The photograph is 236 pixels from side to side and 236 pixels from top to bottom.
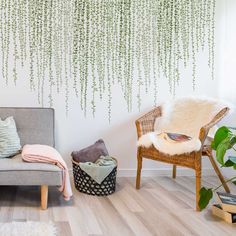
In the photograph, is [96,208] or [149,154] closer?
[96,208]

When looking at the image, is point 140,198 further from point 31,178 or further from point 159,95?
point 159,95

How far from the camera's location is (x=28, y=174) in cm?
266

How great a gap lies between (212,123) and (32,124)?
5.15 feet

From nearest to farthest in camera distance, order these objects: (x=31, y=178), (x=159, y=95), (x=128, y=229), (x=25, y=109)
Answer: (x=128, y=229) → (x=31, y=178) → (x=25, y=109) → (x=159, y=95)

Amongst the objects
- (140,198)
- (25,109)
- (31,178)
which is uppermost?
(25,109)

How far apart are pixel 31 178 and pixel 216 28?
2455 mm

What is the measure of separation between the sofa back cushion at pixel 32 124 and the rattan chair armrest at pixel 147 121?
79 cm

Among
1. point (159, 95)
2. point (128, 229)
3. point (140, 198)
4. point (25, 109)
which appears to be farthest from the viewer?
point (159, 95)

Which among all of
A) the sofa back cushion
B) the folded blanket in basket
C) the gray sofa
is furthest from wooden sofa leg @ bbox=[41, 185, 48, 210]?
the sofa back cushion

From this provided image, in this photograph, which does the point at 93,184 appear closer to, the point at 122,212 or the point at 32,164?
the point at 122,212

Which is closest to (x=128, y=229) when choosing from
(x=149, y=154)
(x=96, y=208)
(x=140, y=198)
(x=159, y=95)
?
(x=96, y=208)

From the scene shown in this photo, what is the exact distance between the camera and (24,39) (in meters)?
3.46

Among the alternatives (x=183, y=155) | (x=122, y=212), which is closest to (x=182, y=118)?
(x=183, y=155)

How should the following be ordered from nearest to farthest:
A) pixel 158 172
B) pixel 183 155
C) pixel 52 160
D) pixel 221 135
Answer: pixel 221 135 → pixel 52 160 → pixel 183 155 → pixel 158 172
